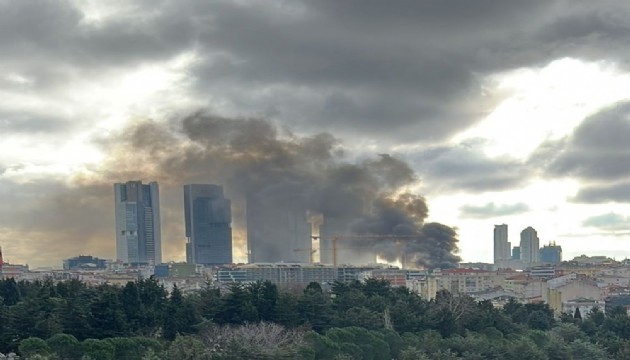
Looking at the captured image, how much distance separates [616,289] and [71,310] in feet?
302

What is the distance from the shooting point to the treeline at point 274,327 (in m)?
35.4

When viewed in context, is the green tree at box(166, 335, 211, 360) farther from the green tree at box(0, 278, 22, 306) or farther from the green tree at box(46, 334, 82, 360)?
the green tree at box(0, 278, 22, 306)

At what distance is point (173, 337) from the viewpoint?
41.6 meters

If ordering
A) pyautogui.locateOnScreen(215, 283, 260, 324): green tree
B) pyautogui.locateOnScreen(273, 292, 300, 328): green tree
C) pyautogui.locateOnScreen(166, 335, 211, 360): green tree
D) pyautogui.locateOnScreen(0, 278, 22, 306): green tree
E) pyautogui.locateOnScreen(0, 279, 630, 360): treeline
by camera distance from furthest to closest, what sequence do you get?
pyautogui.locateOnScreen(0, 278, 22, 306): green tree < pyautogui.locateOnScreen(273, 292, 300, 328): green tree < pyautogui.locateOnScreen(215, 283, 260, 324): green tree < pyautogui.locateOnScreen(0, 279, 630, 360): treeline < pyautogui.locateOnScreen(166, 335, 211, 360): green tree

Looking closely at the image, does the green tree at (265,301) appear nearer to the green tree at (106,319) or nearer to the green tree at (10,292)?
the green tree at (106,319)

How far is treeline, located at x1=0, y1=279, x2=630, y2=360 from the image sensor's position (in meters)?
35.4

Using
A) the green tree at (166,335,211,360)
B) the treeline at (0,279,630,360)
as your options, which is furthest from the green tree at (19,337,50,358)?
the green tree at (166,335,211,360)

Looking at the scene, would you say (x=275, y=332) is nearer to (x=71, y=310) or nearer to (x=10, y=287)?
(x=71, y=310)

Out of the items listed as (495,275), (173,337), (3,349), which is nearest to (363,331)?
(173,337)

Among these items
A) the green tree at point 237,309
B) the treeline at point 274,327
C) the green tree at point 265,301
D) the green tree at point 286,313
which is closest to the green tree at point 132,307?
Answer: the treeline at point 274,327

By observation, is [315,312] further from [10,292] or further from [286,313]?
[10,292]

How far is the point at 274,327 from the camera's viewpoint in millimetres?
42719

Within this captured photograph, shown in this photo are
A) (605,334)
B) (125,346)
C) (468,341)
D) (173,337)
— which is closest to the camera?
(125,346)

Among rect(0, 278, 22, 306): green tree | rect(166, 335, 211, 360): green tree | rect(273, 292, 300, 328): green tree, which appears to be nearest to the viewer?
rect(166, 335, 211, 360): green tree
